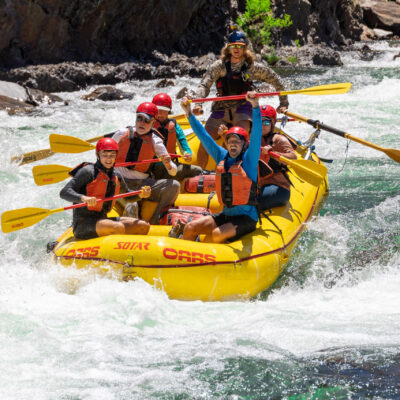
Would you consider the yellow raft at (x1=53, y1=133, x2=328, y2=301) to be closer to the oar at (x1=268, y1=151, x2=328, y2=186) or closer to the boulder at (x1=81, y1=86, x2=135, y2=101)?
the oar at (x1=268, y1=151, x2=328, y2=186)

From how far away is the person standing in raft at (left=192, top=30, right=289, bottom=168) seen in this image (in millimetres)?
6168

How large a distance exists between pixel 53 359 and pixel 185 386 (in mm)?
846

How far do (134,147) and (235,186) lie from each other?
1.11 metres

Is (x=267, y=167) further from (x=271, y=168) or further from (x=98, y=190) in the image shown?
(x=98, y=190)

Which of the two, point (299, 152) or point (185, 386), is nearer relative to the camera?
point (185, 386)

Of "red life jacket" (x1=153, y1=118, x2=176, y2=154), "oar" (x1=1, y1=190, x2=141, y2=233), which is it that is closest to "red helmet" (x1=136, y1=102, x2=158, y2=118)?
"red life jacket" (x1=153, y1=118, x2=176, y2=154)

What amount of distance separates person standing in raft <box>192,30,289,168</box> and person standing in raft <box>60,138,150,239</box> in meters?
1.57

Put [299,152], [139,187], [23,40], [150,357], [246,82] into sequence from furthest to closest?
[23,40] < [299,152] < [246,82] < [139,187] < [150,357]

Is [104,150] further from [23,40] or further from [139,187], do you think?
[23,40]

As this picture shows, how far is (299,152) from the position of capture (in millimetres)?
7027

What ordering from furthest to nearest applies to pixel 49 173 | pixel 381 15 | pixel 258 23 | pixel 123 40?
1. pixel 381 15
2. pixel 258 23
3. pixel 123 40
4. pixel 49 173

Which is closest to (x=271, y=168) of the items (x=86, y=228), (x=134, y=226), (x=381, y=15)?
(x=134, y=226)

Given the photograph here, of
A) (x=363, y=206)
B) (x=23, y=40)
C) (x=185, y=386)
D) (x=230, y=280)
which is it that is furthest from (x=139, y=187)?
(x=23, y=40)

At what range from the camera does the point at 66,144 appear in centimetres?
583
